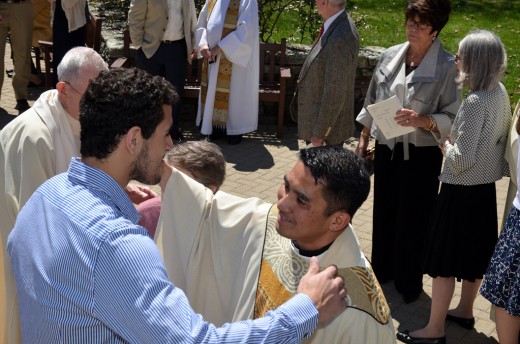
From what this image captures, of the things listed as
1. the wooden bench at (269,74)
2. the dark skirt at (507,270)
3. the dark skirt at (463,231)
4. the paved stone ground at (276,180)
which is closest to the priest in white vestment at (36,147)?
the paved stone ground at (276,180)

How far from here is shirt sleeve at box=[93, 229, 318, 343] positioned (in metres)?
1.90

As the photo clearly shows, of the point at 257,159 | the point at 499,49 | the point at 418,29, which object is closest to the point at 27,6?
the point at 257,159

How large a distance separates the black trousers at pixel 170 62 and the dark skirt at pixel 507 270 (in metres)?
4.69

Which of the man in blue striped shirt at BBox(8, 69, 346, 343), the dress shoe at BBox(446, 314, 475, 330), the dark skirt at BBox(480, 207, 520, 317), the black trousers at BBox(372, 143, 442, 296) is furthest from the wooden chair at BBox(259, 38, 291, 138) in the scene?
the man in blue striped shirt at BBox(8, 69, 346, 343)

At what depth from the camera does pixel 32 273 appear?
2129mm

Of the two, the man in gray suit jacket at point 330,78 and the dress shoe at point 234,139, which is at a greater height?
the man in gray suit jacket at point 330,78

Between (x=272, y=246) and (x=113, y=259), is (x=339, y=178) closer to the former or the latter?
(x=272, y=246)

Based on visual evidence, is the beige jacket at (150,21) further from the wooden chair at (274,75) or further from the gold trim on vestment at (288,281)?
the gold trim on vestment at (288,281)

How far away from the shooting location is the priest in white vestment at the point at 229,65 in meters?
7.95

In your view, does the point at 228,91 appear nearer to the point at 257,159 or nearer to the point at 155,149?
the point at 257,159

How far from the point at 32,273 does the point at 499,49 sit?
9.66ft

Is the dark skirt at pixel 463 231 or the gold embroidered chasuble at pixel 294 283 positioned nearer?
the gold embroidered chasuble at pixel 294 283

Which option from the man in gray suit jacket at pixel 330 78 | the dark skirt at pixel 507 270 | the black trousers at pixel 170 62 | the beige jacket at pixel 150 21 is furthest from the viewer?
the black trousers at pixel 170 62

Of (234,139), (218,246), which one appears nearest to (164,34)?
(234,139)
